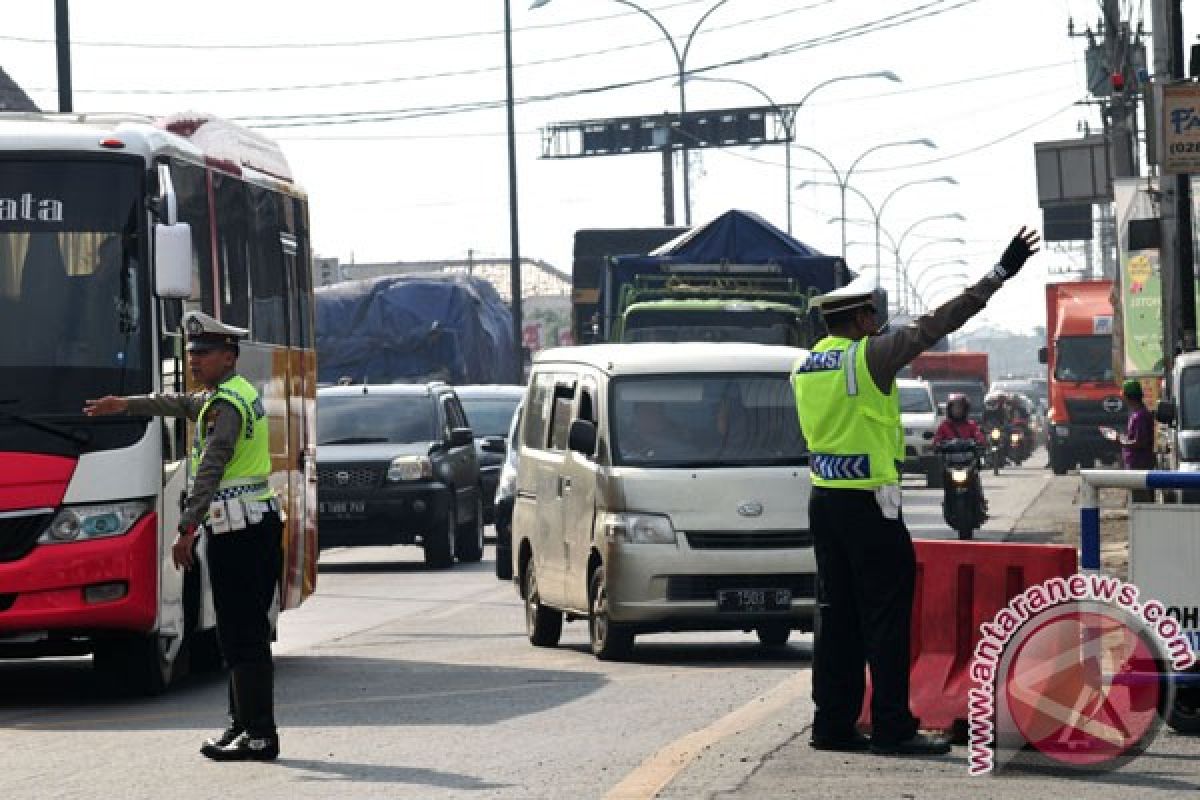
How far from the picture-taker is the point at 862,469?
10.5 m

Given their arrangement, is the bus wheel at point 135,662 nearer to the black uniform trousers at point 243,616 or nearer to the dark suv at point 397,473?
the black uniform trousers at point 243,616

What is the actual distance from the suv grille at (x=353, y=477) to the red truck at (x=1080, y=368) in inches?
1060

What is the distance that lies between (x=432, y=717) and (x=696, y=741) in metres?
2.00

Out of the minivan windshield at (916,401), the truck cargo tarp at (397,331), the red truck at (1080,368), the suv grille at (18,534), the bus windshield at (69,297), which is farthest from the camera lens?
the red truck at (1080,368)

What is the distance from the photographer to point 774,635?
17.0 m

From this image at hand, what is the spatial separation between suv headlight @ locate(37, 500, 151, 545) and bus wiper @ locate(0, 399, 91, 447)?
1.07 feet

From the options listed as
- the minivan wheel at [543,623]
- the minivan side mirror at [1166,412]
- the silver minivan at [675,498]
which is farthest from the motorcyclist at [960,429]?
the minivan wheel at [543,623]

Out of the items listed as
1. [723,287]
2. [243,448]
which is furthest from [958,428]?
[243,448]

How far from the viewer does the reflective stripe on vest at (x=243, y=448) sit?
11.4 meters

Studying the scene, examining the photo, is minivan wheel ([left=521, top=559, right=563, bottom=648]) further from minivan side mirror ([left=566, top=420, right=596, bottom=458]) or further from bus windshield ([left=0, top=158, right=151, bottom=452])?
bus windshield ([left=0, top=158, right=151, bottom=452])

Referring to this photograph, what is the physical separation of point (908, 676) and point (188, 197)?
595cm

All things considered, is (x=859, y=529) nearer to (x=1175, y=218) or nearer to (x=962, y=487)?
(x=962, y=487)

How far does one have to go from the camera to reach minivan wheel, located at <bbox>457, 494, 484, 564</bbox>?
92.5 feet

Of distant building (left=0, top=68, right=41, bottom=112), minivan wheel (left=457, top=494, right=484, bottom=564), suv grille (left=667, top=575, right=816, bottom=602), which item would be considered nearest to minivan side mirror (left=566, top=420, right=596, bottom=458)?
suv grille (left=667, top=575, right=816, bottom=602)
